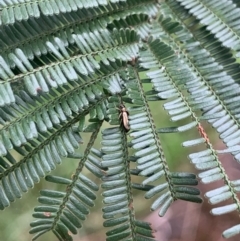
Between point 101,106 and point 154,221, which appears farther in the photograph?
point 154,221

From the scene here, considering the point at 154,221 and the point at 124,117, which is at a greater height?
the point at 124,117

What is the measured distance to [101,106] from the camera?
28.7 inches

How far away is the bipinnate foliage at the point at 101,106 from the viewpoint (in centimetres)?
63

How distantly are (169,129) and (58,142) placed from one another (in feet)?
0.67

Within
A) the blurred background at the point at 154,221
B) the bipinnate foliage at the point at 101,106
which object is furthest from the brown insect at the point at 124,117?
the blurred background at the point at 154,221

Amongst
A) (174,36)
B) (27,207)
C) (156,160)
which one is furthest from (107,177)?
(27,207)

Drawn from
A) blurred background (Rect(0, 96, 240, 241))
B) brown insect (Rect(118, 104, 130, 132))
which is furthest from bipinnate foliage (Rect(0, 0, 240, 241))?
blurred background (Rect(0, 96, 240, 241))

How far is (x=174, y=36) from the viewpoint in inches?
34.7

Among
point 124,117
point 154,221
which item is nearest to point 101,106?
point 124,117

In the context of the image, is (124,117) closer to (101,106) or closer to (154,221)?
(101,106)

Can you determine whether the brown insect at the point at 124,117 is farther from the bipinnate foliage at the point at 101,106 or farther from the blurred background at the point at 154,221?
the blurred background at the point at 154,221

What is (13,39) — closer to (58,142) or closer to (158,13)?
(58,142)

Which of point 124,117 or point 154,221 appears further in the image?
point 154,221

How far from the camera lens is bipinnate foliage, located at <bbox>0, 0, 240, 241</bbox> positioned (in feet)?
2.06
